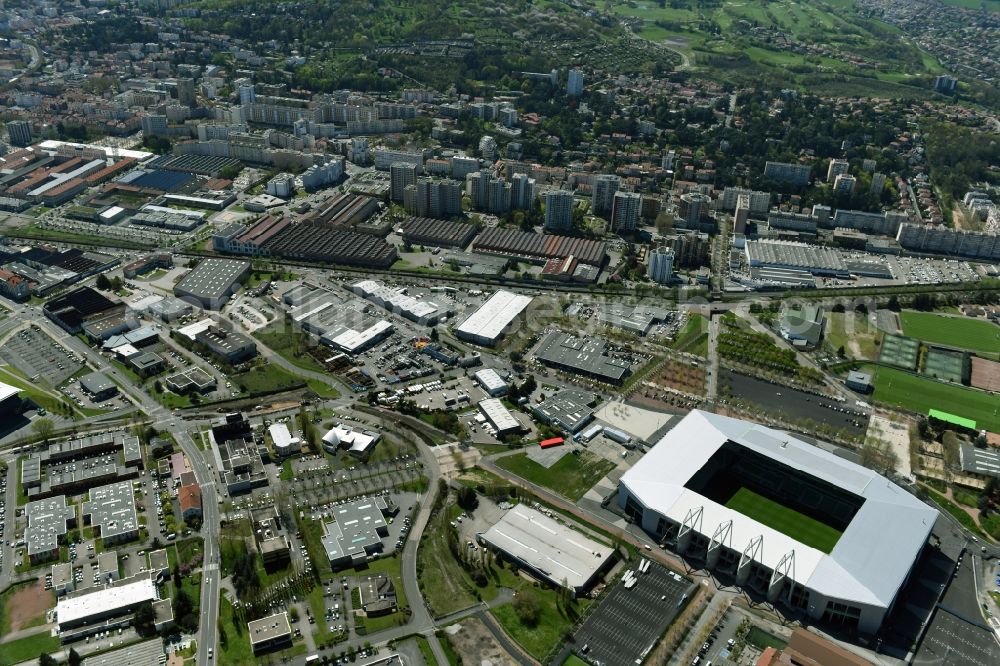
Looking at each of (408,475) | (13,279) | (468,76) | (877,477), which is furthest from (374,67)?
(877,477)

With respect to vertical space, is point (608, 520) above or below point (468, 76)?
below

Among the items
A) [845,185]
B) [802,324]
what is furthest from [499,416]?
[845,185]

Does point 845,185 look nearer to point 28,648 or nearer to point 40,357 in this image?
point 40,357

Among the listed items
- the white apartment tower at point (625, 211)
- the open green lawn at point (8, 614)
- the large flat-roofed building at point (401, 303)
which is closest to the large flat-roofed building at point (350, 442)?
the open green lawn at point (8, 614)

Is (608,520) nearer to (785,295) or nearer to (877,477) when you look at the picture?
(877,477)

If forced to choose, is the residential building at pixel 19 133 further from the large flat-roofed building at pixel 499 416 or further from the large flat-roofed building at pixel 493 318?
the large flat-roofed building at pixel 499 416

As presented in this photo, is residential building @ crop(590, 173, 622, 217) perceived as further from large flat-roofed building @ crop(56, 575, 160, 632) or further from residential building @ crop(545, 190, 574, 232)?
Answer: large flat-roofed building @ crop(56, 575, 160, 632)

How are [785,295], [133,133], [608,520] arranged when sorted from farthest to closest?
[133,133]
[785,295]
[608,520]
